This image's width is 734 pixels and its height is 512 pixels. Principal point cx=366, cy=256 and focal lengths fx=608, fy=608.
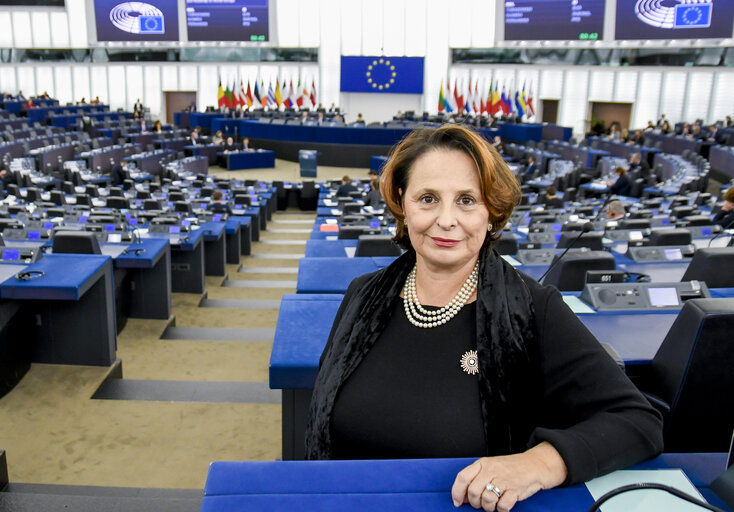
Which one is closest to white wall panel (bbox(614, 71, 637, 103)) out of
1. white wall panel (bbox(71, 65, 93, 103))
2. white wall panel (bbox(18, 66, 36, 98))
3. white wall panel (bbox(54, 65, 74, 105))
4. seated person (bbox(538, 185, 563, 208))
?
seated person (bbox(538, 185, 563, 208))

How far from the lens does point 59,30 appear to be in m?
29.3

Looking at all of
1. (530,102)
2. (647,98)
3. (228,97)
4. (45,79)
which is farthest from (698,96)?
(45,79)

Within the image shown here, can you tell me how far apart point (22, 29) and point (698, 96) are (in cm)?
2986

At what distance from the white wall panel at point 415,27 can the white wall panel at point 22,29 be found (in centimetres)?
1823

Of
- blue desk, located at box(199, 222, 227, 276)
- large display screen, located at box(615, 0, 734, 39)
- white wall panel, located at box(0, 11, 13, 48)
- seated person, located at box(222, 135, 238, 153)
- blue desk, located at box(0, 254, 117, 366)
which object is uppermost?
white wall panel, located at box(0, 11, 13, 48)

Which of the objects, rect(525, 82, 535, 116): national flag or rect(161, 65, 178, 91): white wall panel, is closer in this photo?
rect(525, 82, 535, 116): national flag

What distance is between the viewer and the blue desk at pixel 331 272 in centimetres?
264

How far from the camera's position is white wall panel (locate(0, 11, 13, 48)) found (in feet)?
96.5

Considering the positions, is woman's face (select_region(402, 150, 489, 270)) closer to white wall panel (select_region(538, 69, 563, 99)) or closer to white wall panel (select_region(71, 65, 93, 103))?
white wall panel (select_region(538, 69, 563, 99))

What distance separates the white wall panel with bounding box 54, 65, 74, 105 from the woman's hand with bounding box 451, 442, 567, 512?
33.5m

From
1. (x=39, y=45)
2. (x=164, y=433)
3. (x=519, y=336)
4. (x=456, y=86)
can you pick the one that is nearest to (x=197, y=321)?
(x=164, y=433)

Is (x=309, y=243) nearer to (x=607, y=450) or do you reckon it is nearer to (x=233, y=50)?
(x=607, y=450)

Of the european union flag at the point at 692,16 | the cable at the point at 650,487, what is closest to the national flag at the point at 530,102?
the european union flag at the point at 692,16

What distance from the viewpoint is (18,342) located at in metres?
4.05
